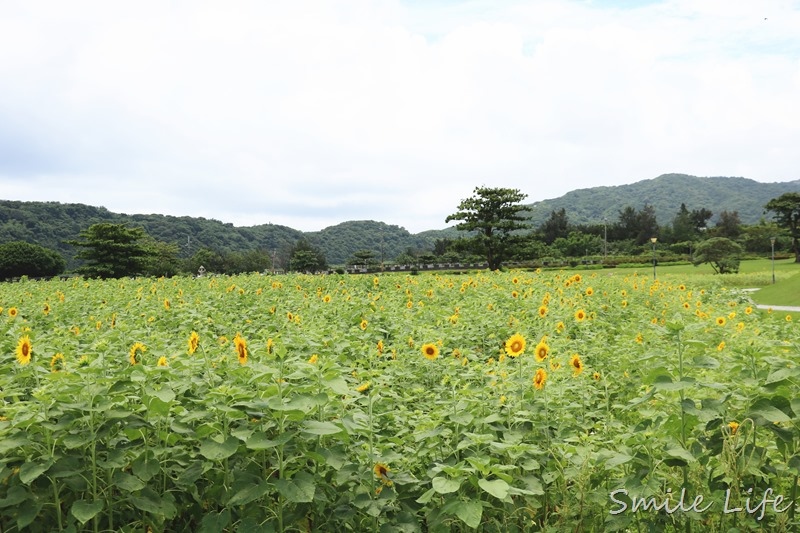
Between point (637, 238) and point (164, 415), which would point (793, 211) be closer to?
point (637, 238)

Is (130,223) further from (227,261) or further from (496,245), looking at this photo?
(496,245)

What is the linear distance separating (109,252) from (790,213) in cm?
5616

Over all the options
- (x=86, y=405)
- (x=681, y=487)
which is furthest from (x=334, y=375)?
(x=681, y=487)

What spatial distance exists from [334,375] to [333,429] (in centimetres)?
27

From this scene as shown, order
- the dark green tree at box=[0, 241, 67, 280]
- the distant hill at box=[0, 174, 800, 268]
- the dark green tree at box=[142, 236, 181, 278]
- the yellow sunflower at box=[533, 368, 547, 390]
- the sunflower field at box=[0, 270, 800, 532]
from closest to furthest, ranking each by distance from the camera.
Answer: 1. the sunflower field at box=[0, 270, 800, 532]
2. the yellow sunflower at box=[533, 368, 547, 390]
3. the dark green tree at box=[0, 241, 67, 280]
4. the dark green tree at box=[142, 236, 181, 278]
5. the distant hill at box=[0, 174, 800, 268]

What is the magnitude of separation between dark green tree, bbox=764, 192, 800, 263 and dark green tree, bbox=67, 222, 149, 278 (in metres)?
53.2

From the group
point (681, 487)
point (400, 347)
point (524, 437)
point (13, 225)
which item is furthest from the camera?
point (13, 225)

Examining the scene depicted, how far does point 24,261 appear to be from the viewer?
156ft

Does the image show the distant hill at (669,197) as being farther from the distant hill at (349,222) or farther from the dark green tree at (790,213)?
the dark green tree at (790,213)

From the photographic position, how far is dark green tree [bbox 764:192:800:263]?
48938 mm

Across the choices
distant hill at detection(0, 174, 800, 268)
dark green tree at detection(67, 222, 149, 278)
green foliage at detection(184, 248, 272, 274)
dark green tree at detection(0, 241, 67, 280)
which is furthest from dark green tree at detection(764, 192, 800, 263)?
dark green tree at detection(0, 241, 67, 280)

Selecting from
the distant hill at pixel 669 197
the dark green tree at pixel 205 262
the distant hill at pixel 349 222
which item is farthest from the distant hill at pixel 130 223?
the distant hill at pixel 669 197

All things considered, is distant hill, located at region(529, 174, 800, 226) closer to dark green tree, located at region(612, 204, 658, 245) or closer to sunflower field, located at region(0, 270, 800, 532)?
dark green tree, located at region(612, 204, 658, 245)

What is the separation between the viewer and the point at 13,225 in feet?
187
